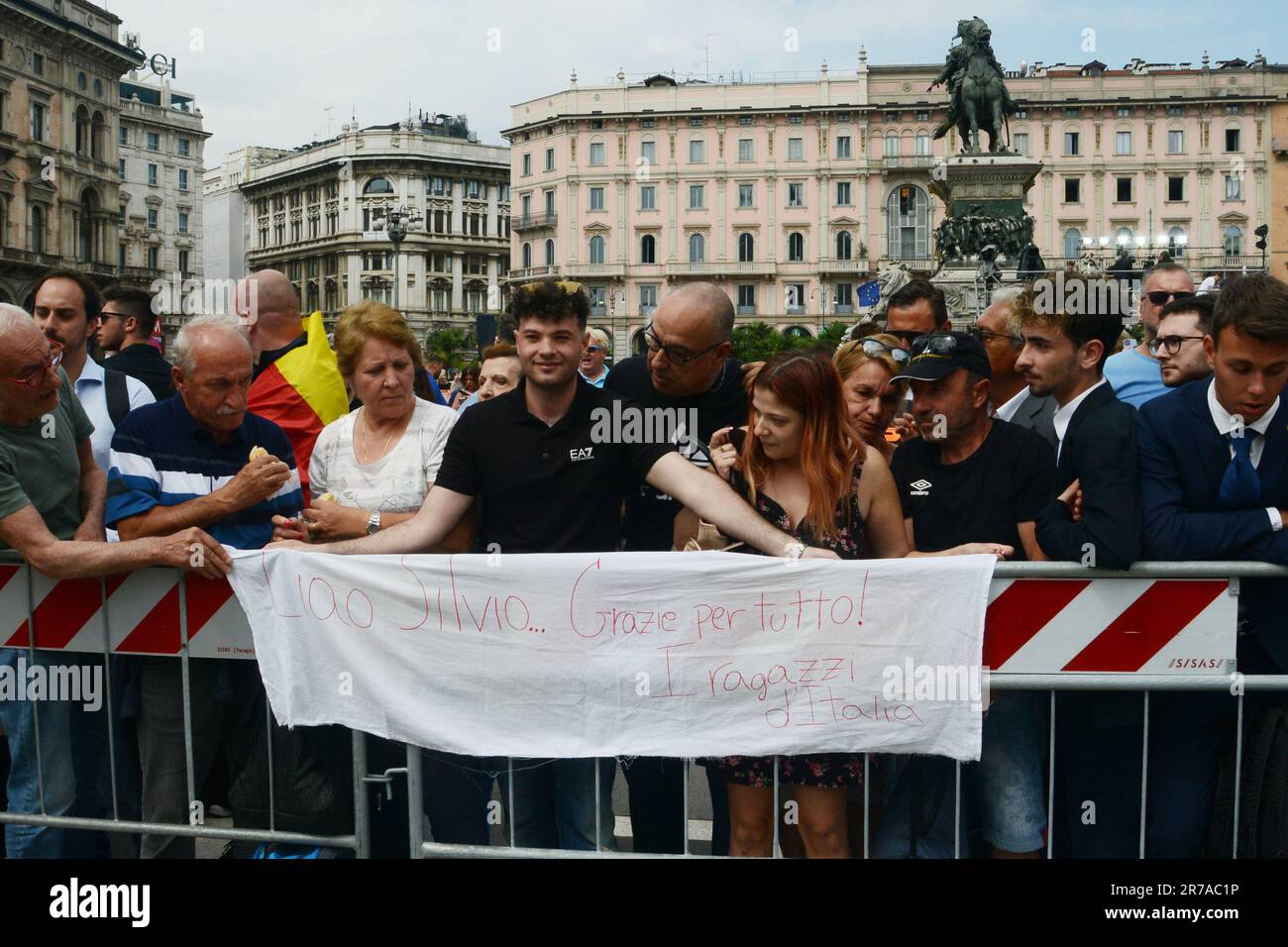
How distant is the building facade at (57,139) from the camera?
52156 mm

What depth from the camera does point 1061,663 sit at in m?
3.39

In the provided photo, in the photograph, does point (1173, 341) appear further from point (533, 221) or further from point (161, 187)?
point (161, 187)

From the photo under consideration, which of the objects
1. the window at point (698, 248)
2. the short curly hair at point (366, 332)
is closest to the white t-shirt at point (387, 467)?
the short curly hair at point (366, 332)

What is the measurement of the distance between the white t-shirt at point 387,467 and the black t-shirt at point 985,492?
68.7 inches

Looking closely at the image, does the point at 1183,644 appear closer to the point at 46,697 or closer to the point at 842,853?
the point at 842,853

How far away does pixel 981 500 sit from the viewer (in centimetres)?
381

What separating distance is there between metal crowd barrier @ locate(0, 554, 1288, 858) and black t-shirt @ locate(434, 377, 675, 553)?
0.76 metres

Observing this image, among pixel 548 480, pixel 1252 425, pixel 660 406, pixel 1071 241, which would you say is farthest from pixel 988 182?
pixel 1071 241

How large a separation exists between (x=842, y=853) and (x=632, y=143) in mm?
69858

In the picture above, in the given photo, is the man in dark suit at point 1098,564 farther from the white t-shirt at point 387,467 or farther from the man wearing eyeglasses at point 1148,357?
the white t-shirt at point 387,467

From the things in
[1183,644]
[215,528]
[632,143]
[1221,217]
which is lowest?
[1183,644]

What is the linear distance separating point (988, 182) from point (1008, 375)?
66.1ft
